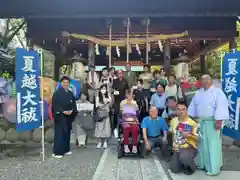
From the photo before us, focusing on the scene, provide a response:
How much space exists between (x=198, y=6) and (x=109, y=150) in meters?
4.31

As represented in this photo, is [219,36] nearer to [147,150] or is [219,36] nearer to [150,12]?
[150,12]

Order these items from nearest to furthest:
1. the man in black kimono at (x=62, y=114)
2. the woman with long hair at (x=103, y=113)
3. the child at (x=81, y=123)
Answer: the man in black kimono at (x=62, y=114) → the woman with long hair at (x=103, y=113) → the child at (x=81, y=123)

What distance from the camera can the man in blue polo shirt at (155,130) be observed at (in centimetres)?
660

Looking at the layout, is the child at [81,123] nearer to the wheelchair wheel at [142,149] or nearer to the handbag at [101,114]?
the handbag at [101,114]

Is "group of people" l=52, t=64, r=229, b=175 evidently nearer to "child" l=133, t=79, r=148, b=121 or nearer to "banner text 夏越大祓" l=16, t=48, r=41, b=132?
"child" l=133, t=79, r=148, b=121

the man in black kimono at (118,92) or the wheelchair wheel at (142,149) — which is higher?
the man in black kimono at (118,92)

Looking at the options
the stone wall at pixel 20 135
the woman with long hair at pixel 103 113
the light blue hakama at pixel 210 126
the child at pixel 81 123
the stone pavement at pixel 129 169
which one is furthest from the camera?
the stone wall at pixel 20 135

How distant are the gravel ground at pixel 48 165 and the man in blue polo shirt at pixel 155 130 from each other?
1.15 meters

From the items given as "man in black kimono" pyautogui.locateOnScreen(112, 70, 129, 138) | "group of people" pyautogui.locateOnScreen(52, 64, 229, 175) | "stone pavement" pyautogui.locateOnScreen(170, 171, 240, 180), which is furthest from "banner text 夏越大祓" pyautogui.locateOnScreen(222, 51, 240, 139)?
"man in black kimono" pyautogui.locateOnScreen(112, 70, 129, 138)

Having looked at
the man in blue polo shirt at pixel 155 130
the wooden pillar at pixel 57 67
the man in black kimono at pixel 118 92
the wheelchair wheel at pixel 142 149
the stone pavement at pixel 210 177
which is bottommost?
the stone pavement at pixel 210 177

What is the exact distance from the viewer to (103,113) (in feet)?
24.4

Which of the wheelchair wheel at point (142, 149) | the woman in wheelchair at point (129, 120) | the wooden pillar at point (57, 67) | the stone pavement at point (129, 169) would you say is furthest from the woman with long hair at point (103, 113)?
the wooden pillar at point (57, 67)

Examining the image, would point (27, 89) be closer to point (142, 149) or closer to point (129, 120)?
point (129, 120)

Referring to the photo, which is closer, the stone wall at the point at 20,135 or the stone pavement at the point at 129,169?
the stone pavement at the point at 129,169
